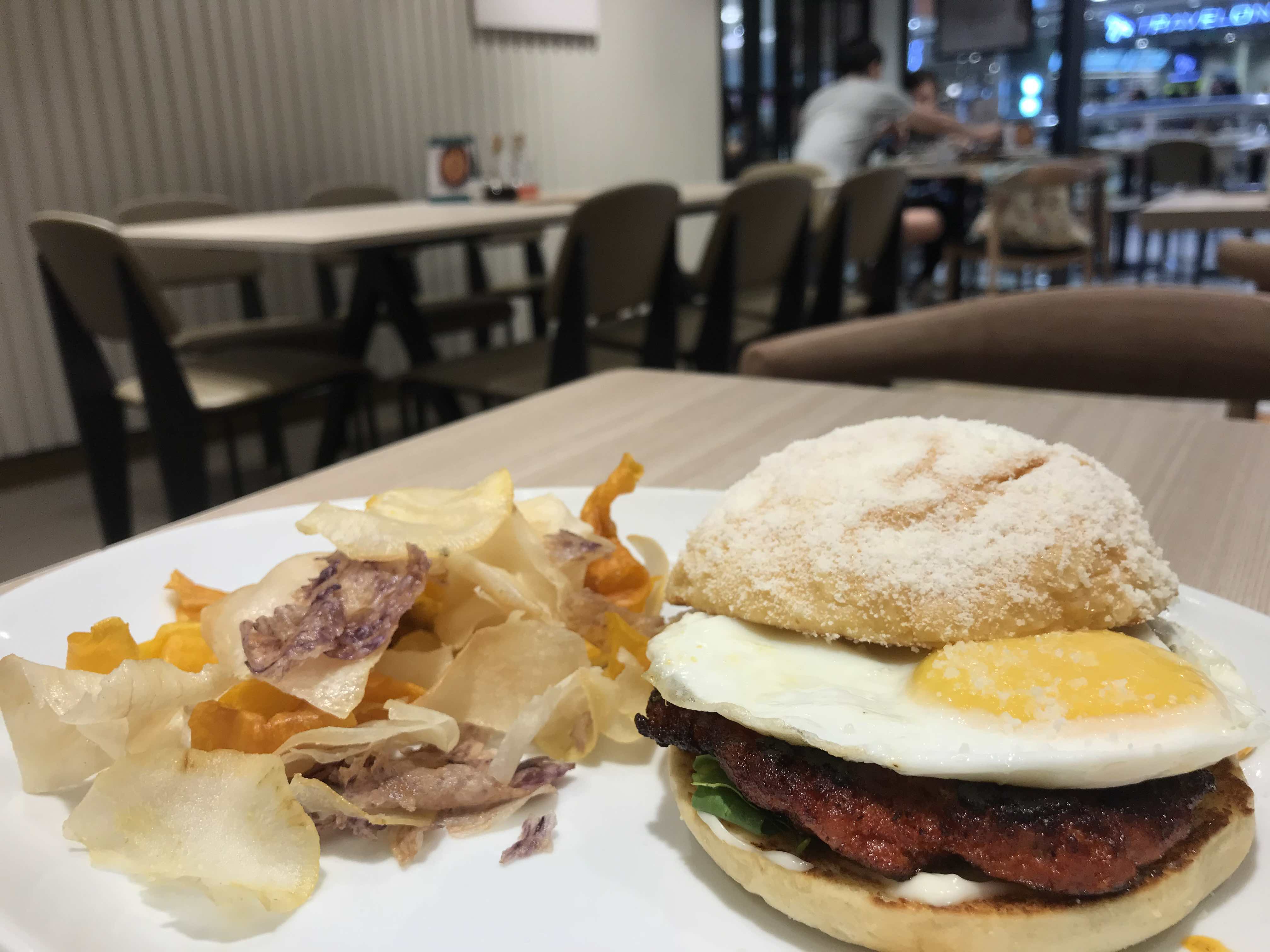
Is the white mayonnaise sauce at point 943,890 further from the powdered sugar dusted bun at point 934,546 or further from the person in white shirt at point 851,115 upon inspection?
the person in white shirt at point 851,115

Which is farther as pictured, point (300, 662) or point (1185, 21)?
point (1185, 21)

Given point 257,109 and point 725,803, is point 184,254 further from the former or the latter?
point 725,803

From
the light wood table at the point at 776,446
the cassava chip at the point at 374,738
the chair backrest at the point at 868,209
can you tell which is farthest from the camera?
the chair backrest at the point at 868,209

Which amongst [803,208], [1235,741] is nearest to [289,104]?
[803,208]

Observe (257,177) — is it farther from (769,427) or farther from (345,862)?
(345,862)

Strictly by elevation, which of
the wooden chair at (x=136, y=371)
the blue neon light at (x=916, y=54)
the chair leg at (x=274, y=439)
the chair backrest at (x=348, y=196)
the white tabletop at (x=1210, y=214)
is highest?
the blue neon light at (x=916, y=54)

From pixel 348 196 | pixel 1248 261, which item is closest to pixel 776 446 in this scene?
pixel 1248 261

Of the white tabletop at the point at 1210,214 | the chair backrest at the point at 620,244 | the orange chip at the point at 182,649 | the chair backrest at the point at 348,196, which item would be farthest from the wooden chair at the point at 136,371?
the white tabletop at the point at 1210,214
